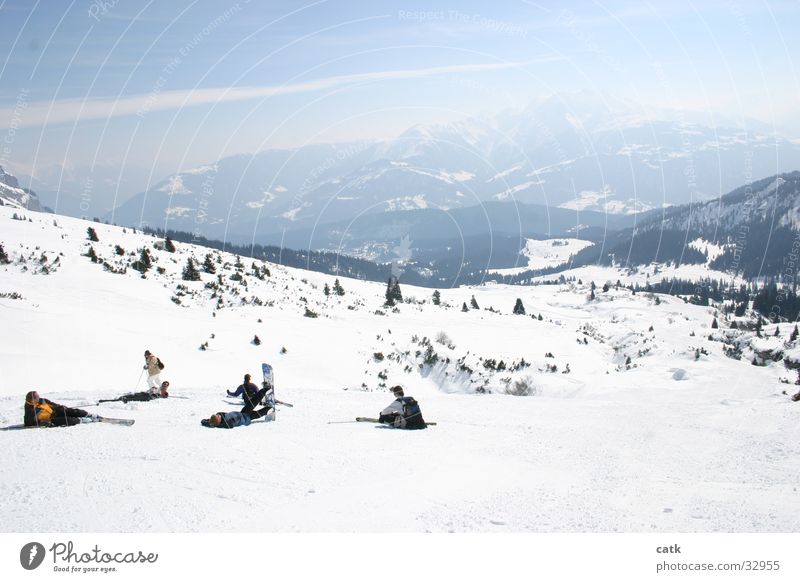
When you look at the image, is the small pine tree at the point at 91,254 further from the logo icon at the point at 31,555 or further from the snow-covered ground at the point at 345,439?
the logo icon at the point at 31,555

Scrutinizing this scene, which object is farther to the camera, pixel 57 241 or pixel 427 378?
pixel 57 241

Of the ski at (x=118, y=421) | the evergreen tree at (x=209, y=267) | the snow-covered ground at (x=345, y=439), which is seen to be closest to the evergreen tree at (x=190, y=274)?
the evergreen tree at (x=209, y=267)

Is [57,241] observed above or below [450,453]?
above

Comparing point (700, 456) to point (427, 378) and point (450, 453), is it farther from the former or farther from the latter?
point (427, 378)

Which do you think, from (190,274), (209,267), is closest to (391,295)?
(209,267)

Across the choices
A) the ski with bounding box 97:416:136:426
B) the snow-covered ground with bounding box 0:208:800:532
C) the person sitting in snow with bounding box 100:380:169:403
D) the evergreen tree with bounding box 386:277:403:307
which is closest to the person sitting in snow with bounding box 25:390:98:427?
the ski with bounding box 97:416:136:426

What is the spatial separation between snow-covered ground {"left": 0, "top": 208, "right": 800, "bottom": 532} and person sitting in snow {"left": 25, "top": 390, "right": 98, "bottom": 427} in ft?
1.66

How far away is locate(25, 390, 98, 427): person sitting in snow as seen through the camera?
1147 centimetres

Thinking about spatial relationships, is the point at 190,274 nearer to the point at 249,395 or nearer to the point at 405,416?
the point at 249,395

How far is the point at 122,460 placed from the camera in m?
9.32

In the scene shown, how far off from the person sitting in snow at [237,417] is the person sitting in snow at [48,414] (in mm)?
2747

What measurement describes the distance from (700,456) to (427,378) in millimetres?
18625

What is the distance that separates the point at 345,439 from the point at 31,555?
5.96 metres

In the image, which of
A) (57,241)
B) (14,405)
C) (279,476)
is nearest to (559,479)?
(279,476)
